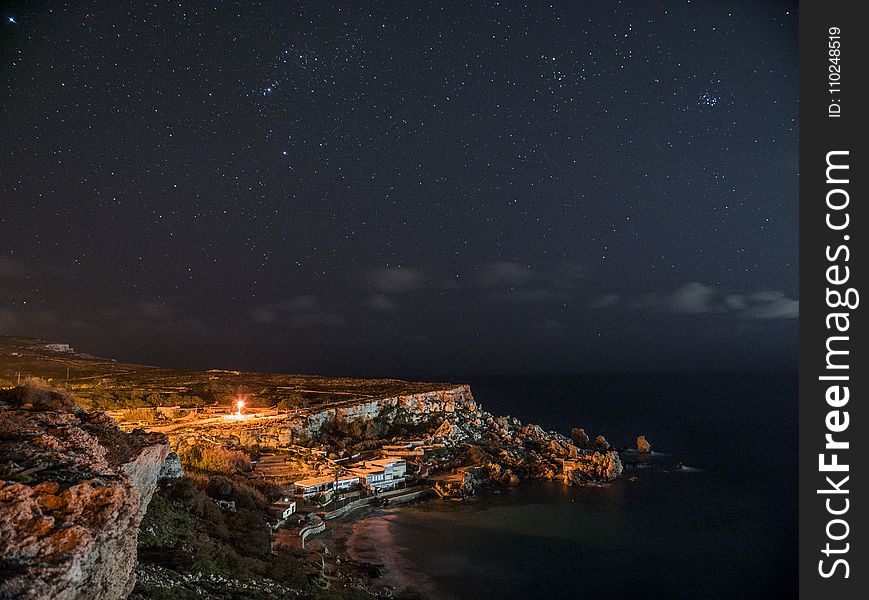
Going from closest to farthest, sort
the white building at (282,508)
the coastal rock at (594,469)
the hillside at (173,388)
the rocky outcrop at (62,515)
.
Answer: the rocky outcrop at (62,515), the white building at (282,508), the coastal rock at (594,469), the hillside at (173,388)

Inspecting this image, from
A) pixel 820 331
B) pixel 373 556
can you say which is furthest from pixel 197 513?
pixel 820 331

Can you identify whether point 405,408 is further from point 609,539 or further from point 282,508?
point 609,539

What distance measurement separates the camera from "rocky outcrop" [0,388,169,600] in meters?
4.61

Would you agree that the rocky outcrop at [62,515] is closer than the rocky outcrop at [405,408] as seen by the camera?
Yes

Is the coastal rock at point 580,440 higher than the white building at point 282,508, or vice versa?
the white building at point 282,508

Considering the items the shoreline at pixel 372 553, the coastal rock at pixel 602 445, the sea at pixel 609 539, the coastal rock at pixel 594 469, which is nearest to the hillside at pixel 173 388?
the coastal rock at pixel 602 445

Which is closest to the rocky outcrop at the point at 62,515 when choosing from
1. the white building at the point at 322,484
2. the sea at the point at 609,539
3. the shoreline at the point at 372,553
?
the shoreline at the point at 372,553

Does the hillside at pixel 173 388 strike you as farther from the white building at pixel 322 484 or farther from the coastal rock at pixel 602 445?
the coastal rock at pixel 602 445

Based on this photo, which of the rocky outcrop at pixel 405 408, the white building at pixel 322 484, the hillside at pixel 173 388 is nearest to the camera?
the white building at pixel 322 484

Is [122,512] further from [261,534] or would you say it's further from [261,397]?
[261,397]

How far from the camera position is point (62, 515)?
523 cm

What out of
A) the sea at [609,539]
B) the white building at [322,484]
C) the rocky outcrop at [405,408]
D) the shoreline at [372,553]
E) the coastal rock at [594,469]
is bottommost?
the sea at [609,539]

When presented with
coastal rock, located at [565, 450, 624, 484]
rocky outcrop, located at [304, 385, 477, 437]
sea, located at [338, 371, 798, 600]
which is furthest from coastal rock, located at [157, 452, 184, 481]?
coastal rock, located at [565, 450, 624, 484]

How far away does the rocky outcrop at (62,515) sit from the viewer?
182 inches
